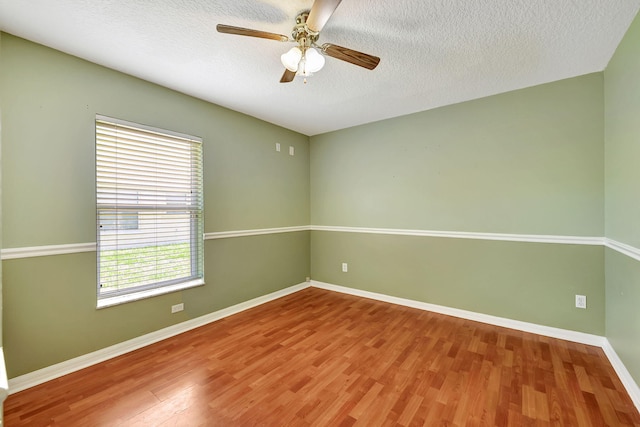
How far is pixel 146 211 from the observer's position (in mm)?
2516

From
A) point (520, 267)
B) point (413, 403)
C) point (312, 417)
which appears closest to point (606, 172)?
point (520, 267)

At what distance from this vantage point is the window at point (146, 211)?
7.43 ft

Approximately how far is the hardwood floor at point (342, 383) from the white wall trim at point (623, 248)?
93cm

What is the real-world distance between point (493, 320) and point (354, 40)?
10.0 ft

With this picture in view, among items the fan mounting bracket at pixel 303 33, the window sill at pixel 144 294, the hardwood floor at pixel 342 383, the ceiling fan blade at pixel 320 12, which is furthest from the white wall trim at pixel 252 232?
the ceiling fan blade at pixel 320 12

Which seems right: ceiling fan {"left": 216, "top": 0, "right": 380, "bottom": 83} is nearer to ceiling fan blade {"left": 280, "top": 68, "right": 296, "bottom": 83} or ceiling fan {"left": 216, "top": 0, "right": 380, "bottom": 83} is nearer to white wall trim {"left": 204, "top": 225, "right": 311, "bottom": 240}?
ceiling fan blade {"left": 280, "top": 68, "right": 296, "bottom": 83}

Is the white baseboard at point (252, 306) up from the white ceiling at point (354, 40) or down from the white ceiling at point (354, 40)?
down

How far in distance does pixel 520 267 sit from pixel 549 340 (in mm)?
693

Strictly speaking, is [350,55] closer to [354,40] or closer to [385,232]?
[354,40]

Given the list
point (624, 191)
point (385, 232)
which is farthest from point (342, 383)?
point (624, 191)

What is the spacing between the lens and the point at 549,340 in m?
2.50

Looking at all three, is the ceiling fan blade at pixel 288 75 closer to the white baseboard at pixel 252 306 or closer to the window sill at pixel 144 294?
the window sill at pixel 144 294

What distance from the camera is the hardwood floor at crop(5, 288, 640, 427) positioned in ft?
5.29

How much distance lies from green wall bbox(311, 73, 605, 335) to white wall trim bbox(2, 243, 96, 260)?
2923 mm
